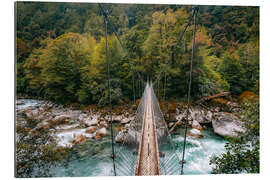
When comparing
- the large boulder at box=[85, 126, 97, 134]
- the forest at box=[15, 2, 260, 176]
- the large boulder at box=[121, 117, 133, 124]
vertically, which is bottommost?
the large boulder at box=[85, 126, 97, 134]

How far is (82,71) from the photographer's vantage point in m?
2.40

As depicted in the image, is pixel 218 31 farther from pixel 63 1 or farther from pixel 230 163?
pixel 63 1

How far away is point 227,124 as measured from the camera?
2014 mm

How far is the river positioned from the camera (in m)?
1.72

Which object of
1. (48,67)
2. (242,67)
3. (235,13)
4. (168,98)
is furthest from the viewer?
(168,98)

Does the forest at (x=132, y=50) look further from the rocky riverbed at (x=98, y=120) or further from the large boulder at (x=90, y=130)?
the large boulder at (x=90, y=130)

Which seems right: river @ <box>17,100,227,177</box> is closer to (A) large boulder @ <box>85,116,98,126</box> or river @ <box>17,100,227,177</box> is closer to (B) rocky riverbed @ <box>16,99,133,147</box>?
(B) rocky riverbed @ <box>16,99,133,147</box>

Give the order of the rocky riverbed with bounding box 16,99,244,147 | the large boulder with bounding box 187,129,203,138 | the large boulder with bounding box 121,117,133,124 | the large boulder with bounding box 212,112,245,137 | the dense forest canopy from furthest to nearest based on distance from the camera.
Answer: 1. the large boulder with bounding box 121,117,133,124
2. the large boulder with bounding box 187,129,203,138
3. the rocky riverbed with bounding box 16,99,244,147
4. the large boulder with bounding box 212,112,245,137
5. the dense forest canopy

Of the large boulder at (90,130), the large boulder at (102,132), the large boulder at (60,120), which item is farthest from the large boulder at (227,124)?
the large boulder at (60,120)

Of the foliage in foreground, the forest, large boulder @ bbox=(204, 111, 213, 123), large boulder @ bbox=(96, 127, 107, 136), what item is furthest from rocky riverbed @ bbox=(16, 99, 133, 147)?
the foliage in foreground

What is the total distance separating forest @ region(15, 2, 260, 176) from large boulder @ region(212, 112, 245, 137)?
0.61 feet
